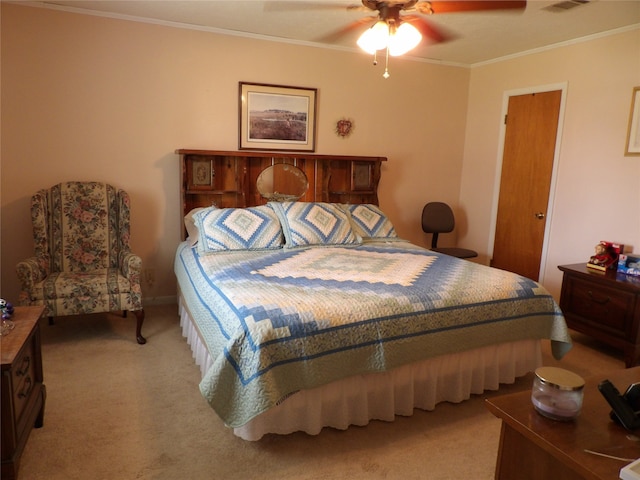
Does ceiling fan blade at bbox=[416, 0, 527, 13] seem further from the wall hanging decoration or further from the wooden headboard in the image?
the wall hanging decoration

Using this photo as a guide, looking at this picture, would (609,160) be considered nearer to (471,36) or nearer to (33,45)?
(471,36)

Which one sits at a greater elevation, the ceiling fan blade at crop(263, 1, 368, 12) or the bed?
the ceiling fan blade at crop(263, 1, 368, 12)

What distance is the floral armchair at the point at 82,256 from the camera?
2894mm

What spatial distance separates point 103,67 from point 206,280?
2.08m

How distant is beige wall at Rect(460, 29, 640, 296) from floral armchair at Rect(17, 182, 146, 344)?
3.49m

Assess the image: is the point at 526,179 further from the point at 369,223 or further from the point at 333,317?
the point at 333,317

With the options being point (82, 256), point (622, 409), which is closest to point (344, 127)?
point (82, 256)

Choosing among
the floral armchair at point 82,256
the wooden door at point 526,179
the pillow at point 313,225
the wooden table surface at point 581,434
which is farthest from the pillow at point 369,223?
the wooden table surface at point 581,434

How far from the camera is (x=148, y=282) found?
152 inches

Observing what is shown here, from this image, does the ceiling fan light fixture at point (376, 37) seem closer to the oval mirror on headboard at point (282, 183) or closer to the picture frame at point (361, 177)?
the oval mirror on headboard at point (282, 183)

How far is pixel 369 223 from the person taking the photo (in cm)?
376

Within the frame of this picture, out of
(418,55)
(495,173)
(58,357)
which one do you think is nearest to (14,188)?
(58,357)

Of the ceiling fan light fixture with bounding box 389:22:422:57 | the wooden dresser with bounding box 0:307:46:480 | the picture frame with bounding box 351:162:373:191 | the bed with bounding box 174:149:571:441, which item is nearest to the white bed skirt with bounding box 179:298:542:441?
the bed with bounding box 174:149:571:441

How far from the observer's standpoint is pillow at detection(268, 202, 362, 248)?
11.0ft
